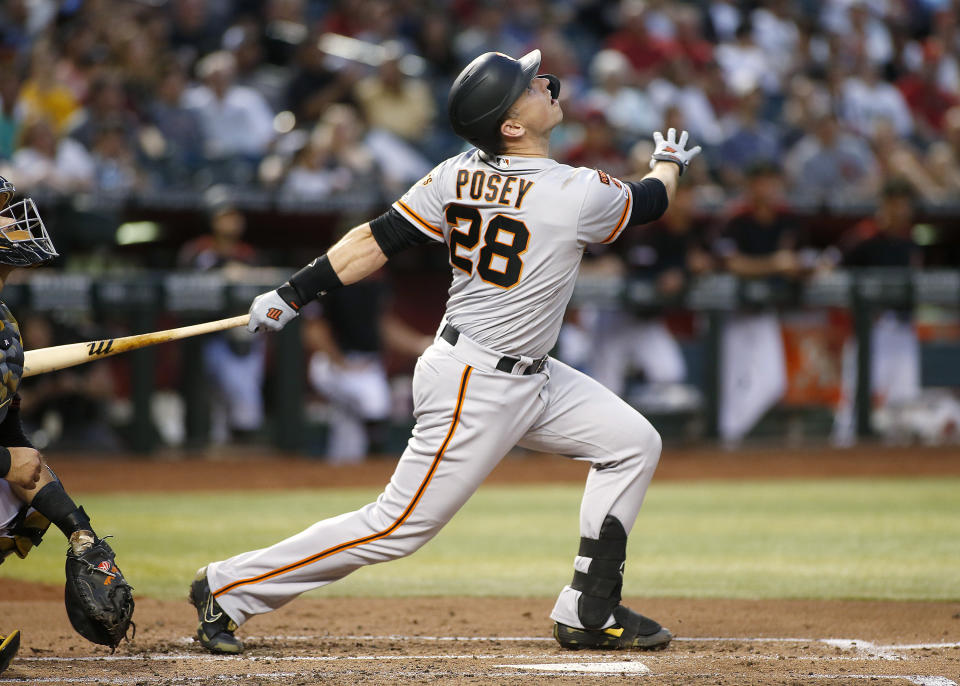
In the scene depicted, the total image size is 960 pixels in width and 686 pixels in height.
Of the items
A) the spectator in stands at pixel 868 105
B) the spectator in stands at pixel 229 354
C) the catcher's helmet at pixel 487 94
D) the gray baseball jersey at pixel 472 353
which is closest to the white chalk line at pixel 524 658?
the gray baseball jersey at pixel 472 353

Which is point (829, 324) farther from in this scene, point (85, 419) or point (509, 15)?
point (85, 419)

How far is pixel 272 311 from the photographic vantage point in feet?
13.2

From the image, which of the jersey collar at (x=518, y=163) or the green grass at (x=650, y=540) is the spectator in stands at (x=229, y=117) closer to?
the green grass at (x=650, y=540)

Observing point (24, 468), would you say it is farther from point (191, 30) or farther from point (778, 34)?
point (778, 34)

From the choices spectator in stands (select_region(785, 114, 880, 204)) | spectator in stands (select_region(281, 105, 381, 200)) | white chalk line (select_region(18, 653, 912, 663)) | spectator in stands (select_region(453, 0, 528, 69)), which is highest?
spectator in stands (select_region(453, 0, 528, 69))

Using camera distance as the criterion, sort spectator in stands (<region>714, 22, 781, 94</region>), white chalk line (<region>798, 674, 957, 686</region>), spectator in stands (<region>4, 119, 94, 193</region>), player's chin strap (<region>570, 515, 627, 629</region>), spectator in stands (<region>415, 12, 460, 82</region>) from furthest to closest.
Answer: spectator in stands (<region>714, 22, 781, 94</region>) → spectator in stands (<region>415, 12, 460, 82</region>) → spectator in stands (<region>4, 119, 94, 193</region>) → player's chin strap (<region>570, 515, 627, 629</region>) → white chalk line (<region>798, 674, 957, 686</region>)

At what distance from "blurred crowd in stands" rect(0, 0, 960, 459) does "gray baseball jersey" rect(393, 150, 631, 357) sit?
5.80 m

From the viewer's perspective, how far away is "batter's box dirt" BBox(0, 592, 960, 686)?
3639mm

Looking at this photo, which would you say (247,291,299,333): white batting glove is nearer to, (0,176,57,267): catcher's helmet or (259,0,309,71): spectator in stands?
(0,176,57,267): catcher's helmet

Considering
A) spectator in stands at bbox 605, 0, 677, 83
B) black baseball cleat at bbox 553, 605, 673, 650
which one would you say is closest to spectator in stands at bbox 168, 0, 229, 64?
spectator in stands at bbox 605, 0, 677, 83

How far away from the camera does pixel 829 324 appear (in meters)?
11.2

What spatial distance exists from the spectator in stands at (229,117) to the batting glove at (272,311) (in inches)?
270

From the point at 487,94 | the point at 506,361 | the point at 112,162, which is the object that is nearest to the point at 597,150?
the point at 112,162

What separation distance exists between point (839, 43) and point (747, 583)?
10.9 metres
